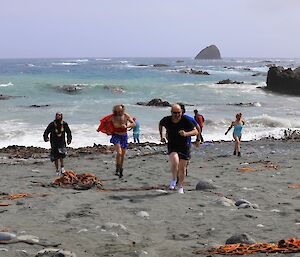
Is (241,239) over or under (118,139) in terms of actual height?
under

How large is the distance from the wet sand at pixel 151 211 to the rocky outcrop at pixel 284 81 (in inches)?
1686

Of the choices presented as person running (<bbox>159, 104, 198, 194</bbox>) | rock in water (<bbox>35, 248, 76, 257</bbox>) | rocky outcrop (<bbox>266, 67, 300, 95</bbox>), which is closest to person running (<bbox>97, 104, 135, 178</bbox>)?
person running (<bbox>159, 104, 198, 194</bbox>)

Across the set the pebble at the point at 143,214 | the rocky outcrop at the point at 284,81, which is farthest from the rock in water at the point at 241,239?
the rocky outcrop at the point at 284,81

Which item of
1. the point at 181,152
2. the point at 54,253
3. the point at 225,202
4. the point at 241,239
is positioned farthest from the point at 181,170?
the point at 54,253

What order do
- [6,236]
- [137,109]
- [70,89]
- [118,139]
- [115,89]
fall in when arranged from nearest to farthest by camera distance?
[6,236] → [118,139] → [137,109] → [70,89] → [115,89]

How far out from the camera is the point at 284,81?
5300cm

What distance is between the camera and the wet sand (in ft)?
16.7

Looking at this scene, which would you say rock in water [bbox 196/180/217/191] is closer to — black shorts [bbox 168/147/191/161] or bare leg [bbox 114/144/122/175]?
black shorts [bbox 168/147/191/161]

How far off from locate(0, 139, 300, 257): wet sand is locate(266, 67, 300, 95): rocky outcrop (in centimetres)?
4282

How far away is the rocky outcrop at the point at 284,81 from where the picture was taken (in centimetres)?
5219

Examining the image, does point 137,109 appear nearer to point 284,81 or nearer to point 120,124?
Result: point 120,124

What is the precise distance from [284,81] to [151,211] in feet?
163

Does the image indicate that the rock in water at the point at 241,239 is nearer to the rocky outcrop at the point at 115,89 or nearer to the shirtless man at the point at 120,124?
the shirtless man at the point at 120,124

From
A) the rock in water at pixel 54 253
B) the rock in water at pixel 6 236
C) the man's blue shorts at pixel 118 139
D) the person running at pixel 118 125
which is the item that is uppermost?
the person running at pixel 118 125
